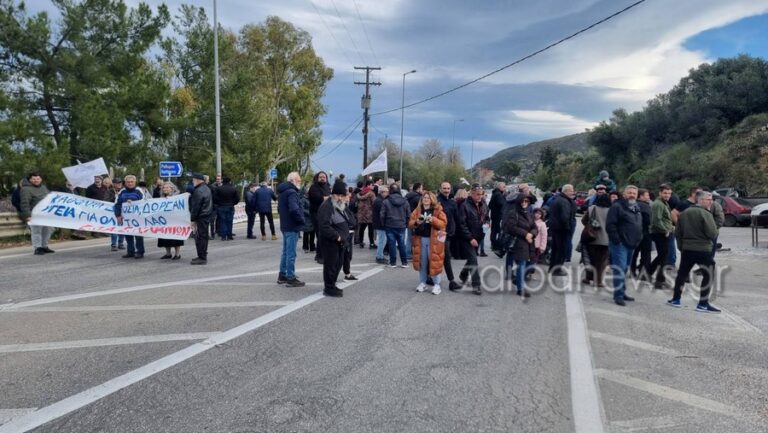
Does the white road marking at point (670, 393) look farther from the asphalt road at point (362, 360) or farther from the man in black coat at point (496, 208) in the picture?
the man in black coat at point (496, 208)

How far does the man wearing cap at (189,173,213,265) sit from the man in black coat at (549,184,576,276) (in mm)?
6625

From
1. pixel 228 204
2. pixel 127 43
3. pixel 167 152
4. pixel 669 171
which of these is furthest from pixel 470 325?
pixel 669 171

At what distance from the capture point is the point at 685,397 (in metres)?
4.37

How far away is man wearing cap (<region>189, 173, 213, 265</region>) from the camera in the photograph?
33.8 feet

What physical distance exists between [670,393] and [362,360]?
8.79ft

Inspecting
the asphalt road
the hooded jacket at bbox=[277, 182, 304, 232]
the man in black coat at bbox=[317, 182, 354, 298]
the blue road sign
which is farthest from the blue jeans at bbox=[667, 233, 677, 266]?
the blue road sign

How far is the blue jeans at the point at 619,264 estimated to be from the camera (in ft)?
26.1

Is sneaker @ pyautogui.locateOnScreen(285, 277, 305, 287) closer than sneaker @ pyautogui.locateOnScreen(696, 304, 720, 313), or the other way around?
sneaker @ pyautogui.locateOnScreen(696, 304, 720, 313)

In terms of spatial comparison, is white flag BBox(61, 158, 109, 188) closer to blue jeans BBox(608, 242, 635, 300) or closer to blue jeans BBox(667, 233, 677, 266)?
blue jeans BBox(608, 242, 635, 300)

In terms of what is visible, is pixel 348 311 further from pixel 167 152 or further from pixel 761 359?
pixel 167 152

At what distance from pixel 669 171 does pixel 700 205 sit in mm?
34900

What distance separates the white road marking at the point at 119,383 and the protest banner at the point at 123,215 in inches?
236

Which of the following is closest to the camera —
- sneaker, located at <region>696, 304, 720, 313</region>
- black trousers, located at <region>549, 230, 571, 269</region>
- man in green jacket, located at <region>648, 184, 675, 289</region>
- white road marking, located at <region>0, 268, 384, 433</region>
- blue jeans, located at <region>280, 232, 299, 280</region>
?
white road marking, located at <region>0, 268, 384, 433</region>

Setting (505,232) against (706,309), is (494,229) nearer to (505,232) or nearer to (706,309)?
(505,232)
